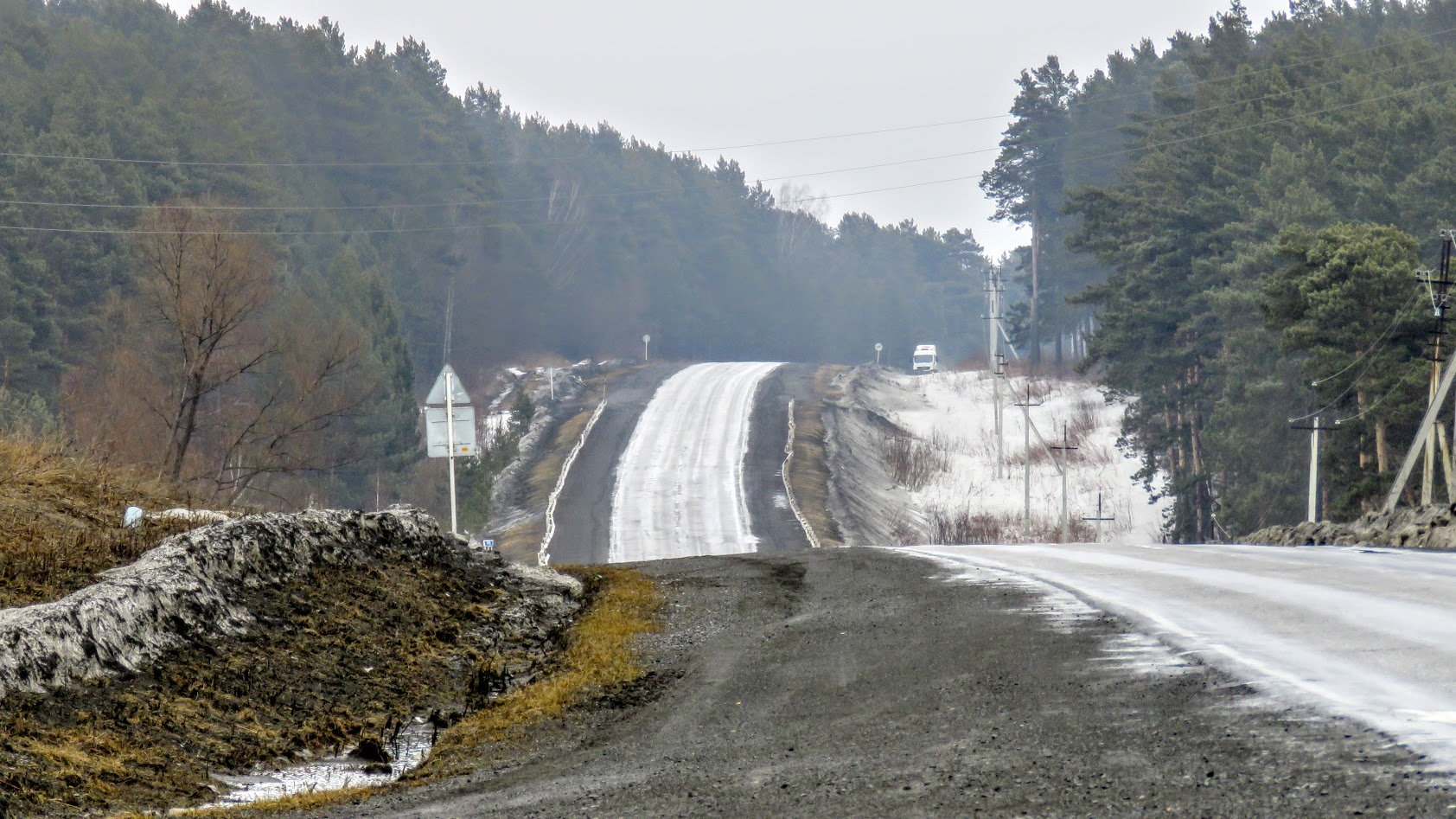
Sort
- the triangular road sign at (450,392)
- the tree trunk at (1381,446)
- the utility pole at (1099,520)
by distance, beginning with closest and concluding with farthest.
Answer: the triangular road sign at (450,392) → the tree trunk at (1381,446) → the utility pole at (1099,520)

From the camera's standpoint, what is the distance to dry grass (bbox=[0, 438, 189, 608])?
1016 cm

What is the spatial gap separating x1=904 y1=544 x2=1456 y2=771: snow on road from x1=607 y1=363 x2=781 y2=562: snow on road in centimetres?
2100

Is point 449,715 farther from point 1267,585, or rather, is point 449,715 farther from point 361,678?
point 1267,585

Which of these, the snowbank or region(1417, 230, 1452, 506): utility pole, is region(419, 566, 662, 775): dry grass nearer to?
region(1417, 230, 1452, 506): utility pole

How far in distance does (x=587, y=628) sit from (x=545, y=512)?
3547cm

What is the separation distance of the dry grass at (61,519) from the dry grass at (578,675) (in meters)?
3.60

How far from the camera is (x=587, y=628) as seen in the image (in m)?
12.6

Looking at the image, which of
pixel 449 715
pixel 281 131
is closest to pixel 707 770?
pixel 449 715

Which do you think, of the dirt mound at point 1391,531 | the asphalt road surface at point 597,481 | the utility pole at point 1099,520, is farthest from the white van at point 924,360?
the dirt mound at point 1391,531

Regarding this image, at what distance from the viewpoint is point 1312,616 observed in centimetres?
951

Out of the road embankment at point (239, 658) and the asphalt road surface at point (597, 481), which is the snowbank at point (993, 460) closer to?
the asphalt road surface at point (597, 481)

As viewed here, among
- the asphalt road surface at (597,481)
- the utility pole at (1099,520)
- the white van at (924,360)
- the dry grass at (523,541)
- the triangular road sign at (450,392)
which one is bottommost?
the utility pole at (1099,520)

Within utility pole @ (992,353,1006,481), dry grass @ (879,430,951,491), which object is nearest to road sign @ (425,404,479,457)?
utility pole @ (992,353,1006,481)

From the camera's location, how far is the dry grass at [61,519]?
33.3 feet
